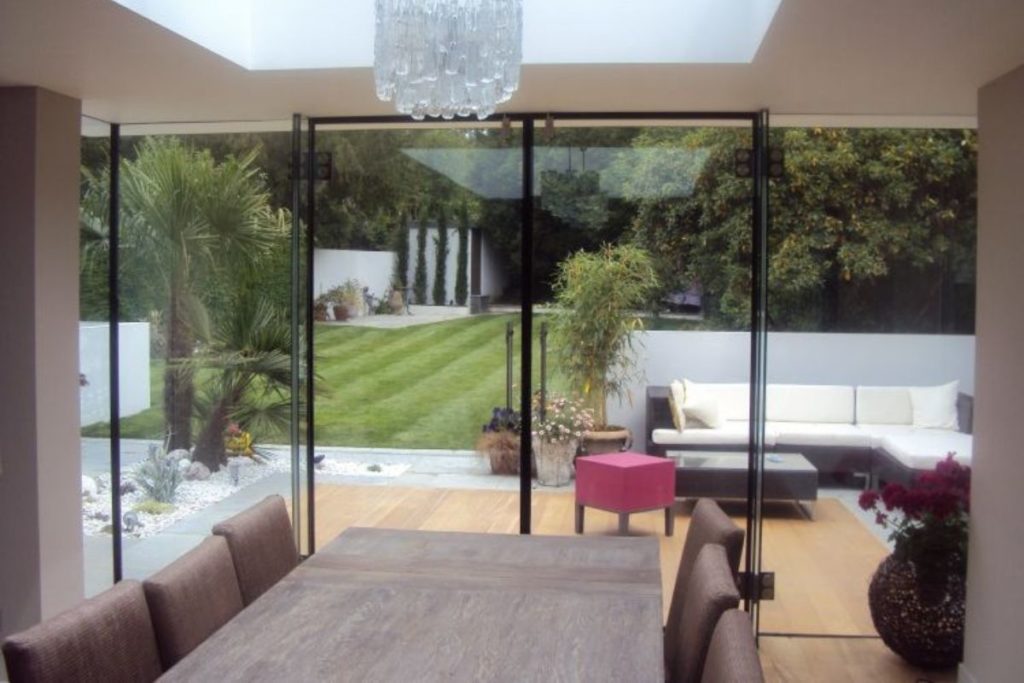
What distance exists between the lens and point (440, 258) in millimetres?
4934

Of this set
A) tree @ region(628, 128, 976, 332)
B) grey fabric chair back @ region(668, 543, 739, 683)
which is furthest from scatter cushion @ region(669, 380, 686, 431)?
grey fabric chair back @ region(668, 543, 739, 683)

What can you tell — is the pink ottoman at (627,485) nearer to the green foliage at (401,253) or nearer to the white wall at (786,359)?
the white wall at (786,359)

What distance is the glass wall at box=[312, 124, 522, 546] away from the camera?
16.0 ft

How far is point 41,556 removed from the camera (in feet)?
14.0

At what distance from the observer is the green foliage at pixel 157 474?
5246mm

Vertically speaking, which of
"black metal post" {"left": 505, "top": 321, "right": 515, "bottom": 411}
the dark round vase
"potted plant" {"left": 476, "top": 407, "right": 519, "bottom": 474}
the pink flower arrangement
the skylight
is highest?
the skylight

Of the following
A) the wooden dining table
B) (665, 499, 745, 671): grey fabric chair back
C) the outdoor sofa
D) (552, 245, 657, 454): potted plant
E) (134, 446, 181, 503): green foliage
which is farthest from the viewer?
(134, 446, 181, 503): green foliage

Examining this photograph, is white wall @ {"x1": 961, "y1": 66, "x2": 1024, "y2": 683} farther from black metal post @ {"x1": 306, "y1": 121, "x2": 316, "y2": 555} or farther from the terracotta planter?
black metal post @ {"x1": 306, "y1": 121, "x2": 316, "y2": 555}

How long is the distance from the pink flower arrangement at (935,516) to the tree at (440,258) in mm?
2105

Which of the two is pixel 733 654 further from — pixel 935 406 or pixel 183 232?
pixel 183 232

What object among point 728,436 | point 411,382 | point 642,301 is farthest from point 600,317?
point 411,382

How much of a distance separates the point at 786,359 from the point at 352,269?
2.00 meters

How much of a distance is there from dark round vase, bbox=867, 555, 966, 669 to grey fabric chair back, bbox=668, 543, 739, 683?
1.91 metres

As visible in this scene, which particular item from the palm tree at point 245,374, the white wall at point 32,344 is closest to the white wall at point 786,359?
the palm tree at point 245,374
